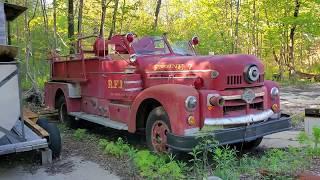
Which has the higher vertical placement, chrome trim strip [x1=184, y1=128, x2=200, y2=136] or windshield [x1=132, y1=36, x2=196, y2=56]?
windshield [x1=132, y1=36, x2=196, y2=56]

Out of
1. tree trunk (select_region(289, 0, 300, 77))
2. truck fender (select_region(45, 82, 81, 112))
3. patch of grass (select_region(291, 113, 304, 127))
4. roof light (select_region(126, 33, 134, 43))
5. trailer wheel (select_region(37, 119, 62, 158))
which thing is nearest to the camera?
trailer wheel (select_region(37, 119, 62, 158))

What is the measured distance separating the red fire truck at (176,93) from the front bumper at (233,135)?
13 millimetres

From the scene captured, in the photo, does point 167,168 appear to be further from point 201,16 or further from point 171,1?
point 171,1

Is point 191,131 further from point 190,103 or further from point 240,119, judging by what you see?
point 240,119

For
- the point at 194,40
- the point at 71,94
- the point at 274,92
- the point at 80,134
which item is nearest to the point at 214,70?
the point at 274,92

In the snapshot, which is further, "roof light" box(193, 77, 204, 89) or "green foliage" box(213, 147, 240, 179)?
"roof light" box(193, 77, 204, 89)

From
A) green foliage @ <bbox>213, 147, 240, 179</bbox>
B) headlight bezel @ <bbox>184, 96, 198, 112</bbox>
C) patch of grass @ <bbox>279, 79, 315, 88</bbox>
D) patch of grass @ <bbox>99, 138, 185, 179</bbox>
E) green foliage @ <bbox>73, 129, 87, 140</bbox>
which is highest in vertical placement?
headlight bezel @ <bbox>184, 96, 198, 112</bbox>

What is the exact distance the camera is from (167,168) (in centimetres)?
488

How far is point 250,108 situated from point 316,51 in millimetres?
24479

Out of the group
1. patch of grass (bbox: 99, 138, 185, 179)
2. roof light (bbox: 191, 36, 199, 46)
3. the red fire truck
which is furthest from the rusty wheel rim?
roof light (bbox: 191, 36, 199, 46)

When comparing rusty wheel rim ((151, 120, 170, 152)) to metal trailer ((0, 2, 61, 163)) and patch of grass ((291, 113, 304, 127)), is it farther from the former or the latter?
patch of grass ((291, 113, 304, 127))

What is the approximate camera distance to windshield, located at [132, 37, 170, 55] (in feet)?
A: 24.3

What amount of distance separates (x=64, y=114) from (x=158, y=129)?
401 cm

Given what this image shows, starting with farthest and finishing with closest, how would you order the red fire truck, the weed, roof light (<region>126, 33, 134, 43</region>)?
roof light (<region>126, 33, 134, 43</region>) < the red fire truck < the weed
